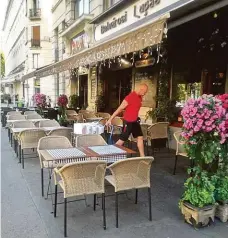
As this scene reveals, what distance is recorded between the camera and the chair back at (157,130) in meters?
7.21

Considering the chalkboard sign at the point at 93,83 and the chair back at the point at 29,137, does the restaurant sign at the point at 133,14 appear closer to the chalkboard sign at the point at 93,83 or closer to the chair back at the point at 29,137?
the chalkboard sign at the point at 93,83

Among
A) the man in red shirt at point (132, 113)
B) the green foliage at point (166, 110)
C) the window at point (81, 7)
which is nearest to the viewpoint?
the man in red shirt at point (132, 113)

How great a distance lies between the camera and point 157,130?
7.29 metres

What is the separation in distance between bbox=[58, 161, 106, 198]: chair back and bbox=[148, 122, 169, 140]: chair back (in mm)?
3789

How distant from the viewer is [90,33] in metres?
12.8

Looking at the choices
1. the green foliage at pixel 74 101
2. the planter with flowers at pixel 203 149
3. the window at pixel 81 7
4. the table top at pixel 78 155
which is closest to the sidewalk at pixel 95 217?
the planter with flowers at pixel 203 149

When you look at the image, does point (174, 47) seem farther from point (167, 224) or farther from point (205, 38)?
point (167, 224)

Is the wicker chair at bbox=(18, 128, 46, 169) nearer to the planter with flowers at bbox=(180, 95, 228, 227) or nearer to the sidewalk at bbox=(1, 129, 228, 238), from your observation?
the sidewalk at bbox=(1, 129, 228, 238)

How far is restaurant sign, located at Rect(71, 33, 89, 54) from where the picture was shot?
45.0ft

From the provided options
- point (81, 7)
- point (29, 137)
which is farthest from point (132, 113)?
point (81, 7)

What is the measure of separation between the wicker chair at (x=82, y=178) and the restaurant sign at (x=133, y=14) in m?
3.54

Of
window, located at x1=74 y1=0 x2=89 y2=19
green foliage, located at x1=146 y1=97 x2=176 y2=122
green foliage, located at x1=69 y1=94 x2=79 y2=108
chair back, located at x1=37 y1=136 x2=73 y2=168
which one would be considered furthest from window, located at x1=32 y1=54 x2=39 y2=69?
chair back, located at x1=37 y1=136 x2=73 y2=168

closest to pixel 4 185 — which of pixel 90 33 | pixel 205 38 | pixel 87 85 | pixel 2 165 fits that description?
pixel 2 165

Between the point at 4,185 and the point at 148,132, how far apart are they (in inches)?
144
